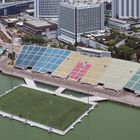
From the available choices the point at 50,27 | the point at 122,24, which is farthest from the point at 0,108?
the point at 122,24

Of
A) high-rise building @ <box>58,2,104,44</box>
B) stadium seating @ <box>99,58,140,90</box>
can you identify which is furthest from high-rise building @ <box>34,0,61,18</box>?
stadium seating @ <box>99,58,140,90</box>

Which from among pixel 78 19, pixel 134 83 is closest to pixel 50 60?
pixel 134 83

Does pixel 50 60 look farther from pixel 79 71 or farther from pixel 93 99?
pixel 93 99

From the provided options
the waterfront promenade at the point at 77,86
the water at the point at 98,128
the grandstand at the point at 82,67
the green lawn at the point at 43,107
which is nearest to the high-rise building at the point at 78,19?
the grandstand at the point at 82,67

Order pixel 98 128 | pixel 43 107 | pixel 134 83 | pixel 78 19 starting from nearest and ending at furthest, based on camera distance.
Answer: pixel 98 128 → pixel 43 107 → pixel 134 83 → pixel 78 19

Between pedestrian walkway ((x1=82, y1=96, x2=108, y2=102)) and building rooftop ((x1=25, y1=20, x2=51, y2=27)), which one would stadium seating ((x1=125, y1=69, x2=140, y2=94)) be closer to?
pedestrian walkway ((x1=82, y1=96, x2=108, y2=102))

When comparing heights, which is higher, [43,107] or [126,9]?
[126,9]

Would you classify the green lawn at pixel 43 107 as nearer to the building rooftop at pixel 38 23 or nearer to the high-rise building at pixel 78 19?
the high-rise building at pixel 78 19

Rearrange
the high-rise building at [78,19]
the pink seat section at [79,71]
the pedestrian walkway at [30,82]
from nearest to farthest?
the pedestrian walkway at [30,82] → the pink seat section at [79,71] → the high-rise building at [78,19]
